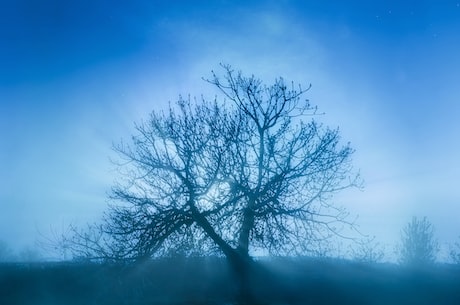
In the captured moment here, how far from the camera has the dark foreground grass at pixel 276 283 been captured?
43.5 feet

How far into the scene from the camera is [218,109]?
14250mm

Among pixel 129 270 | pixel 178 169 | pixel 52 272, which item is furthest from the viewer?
pixel 52 272

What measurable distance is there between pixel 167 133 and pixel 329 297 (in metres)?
9.49

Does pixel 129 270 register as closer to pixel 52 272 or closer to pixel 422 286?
pixel 422 286

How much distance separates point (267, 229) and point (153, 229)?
4.57 m

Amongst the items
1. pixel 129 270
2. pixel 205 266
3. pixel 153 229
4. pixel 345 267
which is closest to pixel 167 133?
pixel 153 229

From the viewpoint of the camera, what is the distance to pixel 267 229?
14.1 meters

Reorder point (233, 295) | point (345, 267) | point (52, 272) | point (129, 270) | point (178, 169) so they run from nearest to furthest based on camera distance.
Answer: point (129, 270) < point (178, 169) < point (233, 295) < point (345, 267) < point (52, 272)

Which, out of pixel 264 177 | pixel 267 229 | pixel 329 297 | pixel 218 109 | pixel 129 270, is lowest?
pixel 329 297

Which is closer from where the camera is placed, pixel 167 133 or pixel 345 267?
pixel 167 133

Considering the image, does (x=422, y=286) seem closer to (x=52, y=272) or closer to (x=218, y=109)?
(x=218, y=109)

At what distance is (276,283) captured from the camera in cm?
1501

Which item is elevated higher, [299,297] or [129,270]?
[129,270]

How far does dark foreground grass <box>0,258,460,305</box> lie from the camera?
1327cm
